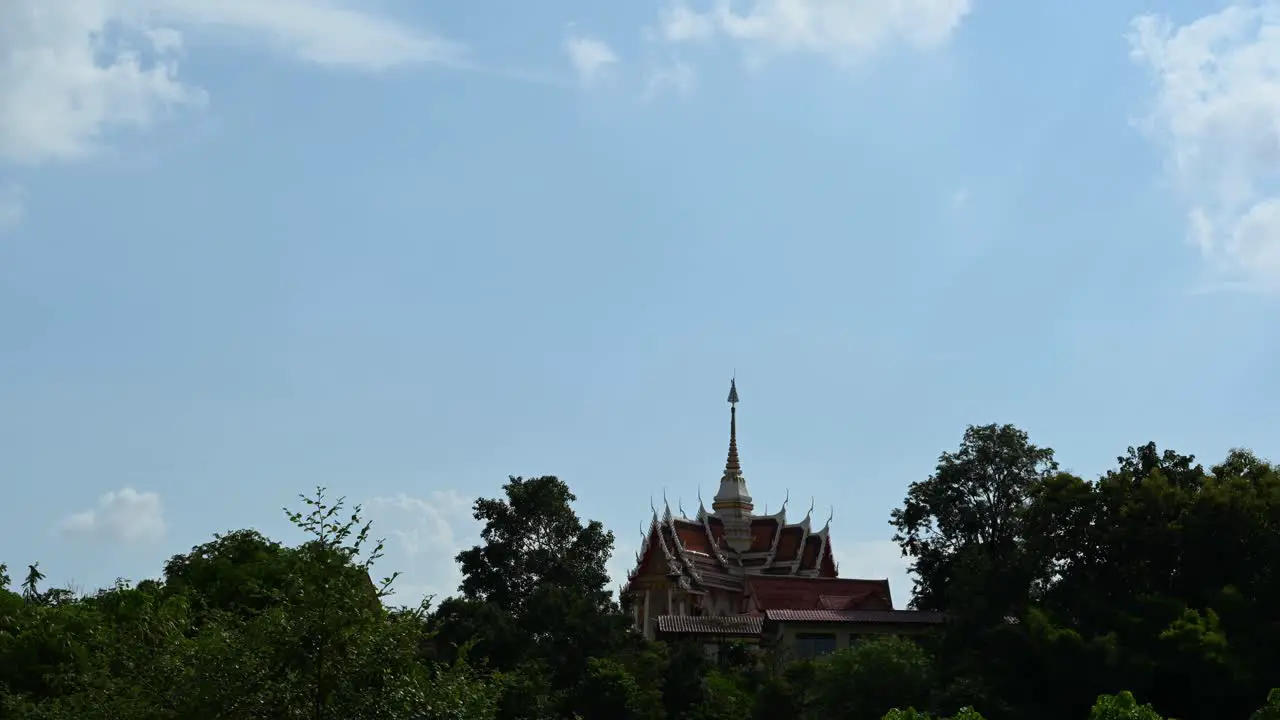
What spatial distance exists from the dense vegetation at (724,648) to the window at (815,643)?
2.24 m

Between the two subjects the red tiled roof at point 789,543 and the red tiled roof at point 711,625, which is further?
the red tiled roof at point 789,543

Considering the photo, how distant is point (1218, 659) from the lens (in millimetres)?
29062

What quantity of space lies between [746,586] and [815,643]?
37.2 feet

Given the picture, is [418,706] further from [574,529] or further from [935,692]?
[574,529]

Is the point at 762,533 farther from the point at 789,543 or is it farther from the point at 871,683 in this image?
the point at 871,683

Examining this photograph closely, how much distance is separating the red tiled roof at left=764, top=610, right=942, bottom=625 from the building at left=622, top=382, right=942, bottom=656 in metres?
0.03

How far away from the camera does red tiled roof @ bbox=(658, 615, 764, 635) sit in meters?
50.6

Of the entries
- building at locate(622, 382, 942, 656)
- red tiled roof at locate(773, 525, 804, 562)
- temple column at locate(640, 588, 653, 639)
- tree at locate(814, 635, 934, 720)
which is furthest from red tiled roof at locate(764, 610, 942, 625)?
red tiled roof at locate(773, 525, 804, 562)

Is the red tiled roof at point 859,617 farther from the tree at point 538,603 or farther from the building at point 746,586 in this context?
the tree at point 538,603

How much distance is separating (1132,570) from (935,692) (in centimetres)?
470

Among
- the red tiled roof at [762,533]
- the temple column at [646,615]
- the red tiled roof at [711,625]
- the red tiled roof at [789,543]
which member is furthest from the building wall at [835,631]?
the red tiled roof at [762,533]

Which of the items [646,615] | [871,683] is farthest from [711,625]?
[871,683]

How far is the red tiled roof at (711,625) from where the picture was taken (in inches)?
1993

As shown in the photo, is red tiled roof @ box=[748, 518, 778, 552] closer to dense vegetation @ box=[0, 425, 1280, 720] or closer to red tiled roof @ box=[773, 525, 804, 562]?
red tiled roof @ box=[773, 525, 804, 562]
